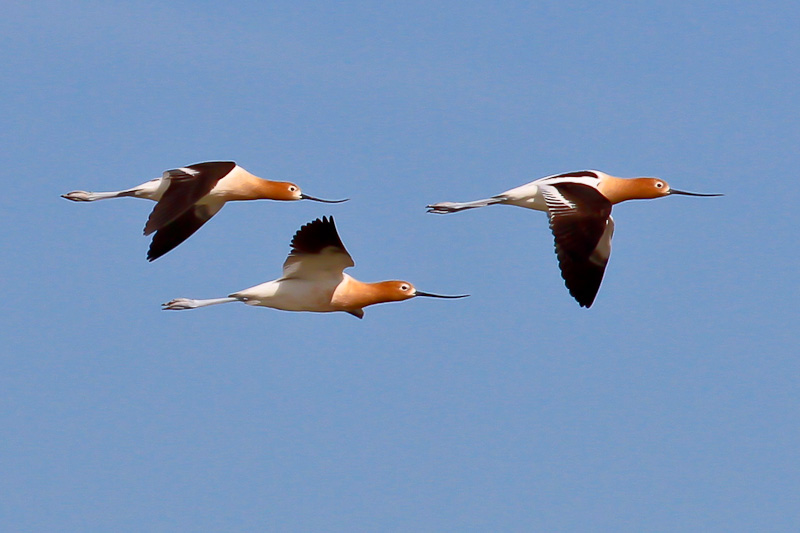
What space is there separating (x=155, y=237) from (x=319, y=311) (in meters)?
1.96

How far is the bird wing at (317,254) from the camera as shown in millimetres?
16516

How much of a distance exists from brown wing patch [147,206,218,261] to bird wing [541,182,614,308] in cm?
378

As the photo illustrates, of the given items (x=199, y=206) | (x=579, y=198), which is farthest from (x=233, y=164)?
(x=579, y=198)

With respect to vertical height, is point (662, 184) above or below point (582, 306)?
above

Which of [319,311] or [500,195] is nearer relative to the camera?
[319,311]

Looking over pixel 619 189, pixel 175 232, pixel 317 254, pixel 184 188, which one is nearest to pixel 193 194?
pixel 184 188

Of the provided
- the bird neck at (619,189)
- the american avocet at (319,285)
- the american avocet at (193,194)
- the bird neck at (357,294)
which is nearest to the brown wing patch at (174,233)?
the american avocet at (193,194)

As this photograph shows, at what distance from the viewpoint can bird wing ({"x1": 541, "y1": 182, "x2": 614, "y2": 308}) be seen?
1695 cm

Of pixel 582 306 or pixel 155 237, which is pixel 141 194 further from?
pixel 582 306

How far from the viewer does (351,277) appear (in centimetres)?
1725

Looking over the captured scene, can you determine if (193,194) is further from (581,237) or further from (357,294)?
(581,237)

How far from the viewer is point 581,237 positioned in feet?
55.6

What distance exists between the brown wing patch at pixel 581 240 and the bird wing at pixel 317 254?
83.7 inches

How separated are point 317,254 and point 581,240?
2641 mm
